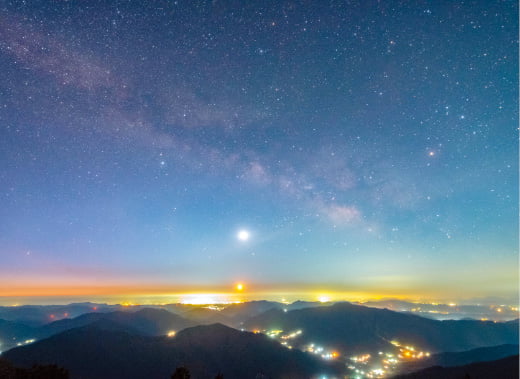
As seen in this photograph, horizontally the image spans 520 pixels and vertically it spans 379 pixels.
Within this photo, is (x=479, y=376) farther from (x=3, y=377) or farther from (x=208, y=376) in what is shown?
(x=3, y=377)

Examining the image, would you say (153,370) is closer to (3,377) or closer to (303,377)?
(303,377)

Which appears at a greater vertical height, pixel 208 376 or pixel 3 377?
pixel 3 377

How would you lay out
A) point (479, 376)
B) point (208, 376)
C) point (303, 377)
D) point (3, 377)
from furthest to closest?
point (303, 377) < point (208, 376) < point (479, 376) < point (3, 377)

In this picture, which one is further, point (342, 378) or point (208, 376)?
point (342, 378)

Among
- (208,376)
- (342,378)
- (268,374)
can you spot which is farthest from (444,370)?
(208,376)

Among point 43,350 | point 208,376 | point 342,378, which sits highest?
point 43,350

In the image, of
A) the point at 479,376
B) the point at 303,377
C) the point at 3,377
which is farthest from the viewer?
the point at 303,377
